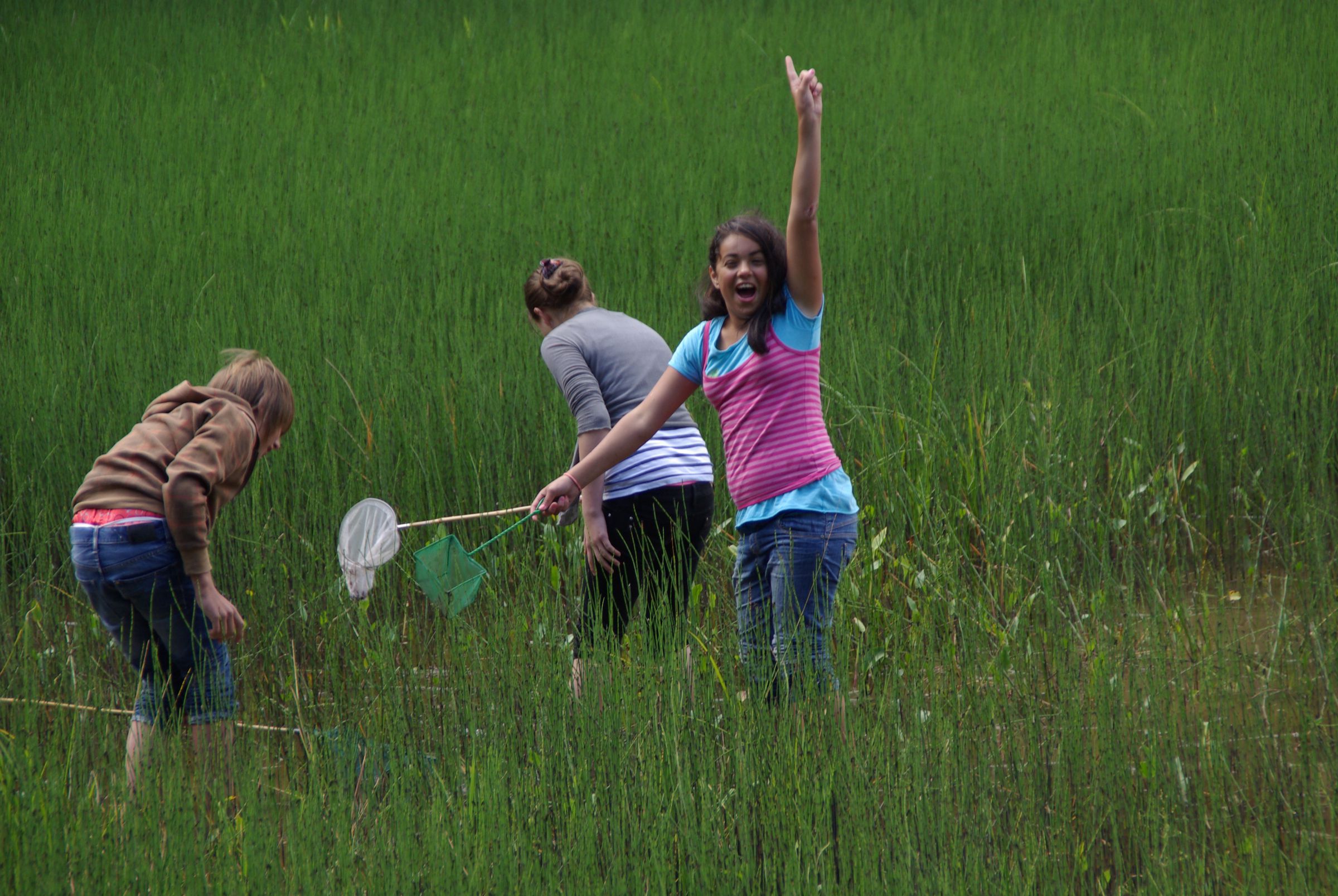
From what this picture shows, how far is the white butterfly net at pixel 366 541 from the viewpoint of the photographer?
3.01 meters

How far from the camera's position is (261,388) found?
2920mm

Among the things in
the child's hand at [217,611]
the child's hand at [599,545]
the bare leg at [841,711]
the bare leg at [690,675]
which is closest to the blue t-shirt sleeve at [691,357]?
the child's hand at [599,545]

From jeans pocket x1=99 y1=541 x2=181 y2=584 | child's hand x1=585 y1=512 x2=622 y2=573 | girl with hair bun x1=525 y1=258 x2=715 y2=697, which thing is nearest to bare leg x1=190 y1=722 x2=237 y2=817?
jeans pocket x1=99 y1=541 x2=181 y2=584

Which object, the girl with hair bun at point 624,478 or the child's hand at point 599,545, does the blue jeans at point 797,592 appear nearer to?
the girl with hair bun at point 624,478

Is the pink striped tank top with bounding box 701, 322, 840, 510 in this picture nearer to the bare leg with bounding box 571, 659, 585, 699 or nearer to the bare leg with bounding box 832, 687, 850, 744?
the bare leg with bounding box 832, 687, 850, 744

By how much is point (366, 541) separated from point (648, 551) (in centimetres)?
74

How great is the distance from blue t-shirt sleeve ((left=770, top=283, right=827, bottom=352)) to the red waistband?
1.53 m

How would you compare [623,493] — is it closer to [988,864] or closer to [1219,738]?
[988,864]

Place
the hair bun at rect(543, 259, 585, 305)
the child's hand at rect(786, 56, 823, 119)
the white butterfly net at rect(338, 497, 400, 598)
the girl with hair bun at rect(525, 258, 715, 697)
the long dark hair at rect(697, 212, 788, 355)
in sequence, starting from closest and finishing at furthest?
the child's hand at rect(786, 56, 823, 119), the long dark hair at rect(697, 212, 788, 355), the white butterfly net at rect(338, 497, 400, 598), the girl with hair bun at rect(525, 258, 715, 697), the hair bun at rect(543, 259, 585, 305)

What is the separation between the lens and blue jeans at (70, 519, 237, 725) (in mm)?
2760

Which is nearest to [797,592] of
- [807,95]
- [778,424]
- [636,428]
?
[778,424]

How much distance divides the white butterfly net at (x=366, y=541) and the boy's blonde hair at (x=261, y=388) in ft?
0.99

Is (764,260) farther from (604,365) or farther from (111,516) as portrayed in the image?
(111,516)

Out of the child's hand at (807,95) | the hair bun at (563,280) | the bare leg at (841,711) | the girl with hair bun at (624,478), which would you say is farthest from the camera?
the hair bun at (563,280)
